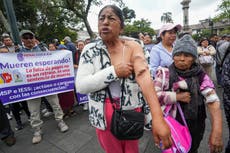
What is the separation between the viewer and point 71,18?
2075cm

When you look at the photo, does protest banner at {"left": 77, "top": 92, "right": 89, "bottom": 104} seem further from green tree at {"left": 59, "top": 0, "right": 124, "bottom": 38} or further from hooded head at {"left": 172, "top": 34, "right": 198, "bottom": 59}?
green tree at {"left": 59, "top": 0, "right": 124, "bottom": 38}

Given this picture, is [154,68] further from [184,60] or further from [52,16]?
[52,16]

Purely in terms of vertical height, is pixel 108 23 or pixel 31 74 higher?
pixel 108 23

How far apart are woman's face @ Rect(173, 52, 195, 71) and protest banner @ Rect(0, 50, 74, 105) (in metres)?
2.64

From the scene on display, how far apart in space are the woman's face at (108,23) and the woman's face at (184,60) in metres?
0.70

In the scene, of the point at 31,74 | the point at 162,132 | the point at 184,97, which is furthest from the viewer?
the point at 31,74

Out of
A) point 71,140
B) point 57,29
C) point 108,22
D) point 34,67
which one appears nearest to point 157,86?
point 108,22

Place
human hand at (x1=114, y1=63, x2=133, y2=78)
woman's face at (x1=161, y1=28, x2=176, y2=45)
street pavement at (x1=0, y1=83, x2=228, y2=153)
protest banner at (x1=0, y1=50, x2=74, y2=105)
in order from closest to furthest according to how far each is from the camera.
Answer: human hand at (x1=114, y1=63, x2=133, y2=78) → woman's face at (x1=161, y1=28, x2=176, y2=45) → street pavement at (x1=0, y1=83, x2=228, y2=153) → protest banner at (x1=0, y1=50, x2=74, y2=105)

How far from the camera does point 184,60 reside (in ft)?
4.87

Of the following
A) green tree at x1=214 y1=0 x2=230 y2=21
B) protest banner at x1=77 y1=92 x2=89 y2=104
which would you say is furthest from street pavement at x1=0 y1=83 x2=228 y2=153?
green tree at x1=214 y1=0 x2=230 y2=21

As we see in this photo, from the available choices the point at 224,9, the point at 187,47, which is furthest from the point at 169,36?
the point at 224,9

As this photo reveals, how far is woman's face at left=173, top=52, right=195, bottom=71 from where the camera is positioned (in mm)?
1482

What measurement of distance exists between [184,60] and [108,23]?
80 centimetres

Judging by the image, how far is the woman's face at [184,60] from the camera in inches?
58.4
